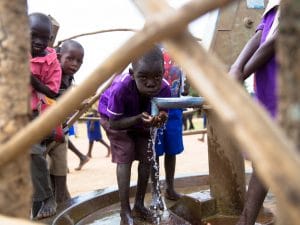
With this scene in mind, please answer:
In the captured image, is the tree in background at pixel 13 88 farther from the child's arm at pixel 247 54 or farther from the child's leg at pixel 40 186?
the child's leg at pixel 40 186

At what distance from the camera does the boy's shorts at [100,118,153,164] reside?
3.17 meters

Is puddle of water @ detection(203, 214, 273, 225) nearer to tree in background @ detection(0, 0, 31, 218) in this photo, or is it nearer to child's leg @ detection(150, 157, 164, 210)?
child's leg @ detection(150, 157, 164, 210)

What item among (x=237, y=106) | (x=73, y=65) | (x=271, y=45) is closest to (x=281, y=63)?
(x=237, y=106)

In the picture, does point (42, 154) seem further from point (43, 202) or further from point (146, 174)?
point (146, 174)

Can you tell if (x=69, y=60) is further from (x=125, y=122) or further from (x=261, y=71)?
(x=261, y=71)

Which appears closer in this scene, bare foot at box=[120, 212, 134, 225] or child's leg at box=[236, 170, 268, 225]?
child's leg at box=[236, 170, 268, 225]

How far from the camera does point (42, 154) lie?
3.06 metres

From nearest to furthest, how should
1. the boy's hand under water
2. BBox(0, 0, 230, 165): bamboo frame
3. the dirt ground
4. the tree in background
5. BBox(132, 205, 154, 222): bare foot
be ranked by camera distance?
1. BBox(0, 0, 230, 165): bamboo frame
2. the tree in background
3. the boy's hand under water
4. BBox(132, 205, 154, 222): bare foot
5. the dirt ground

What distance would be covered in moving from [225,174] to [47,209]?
126 centimetres

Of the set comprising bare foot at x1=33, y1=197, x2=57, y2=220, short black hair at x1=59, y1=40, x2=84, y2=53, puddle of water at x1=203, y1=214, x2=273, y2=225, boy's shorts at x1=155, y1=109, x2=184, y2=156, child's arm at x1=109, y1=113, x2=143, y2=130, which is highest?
short black hair at x1=59, y1=40, x2=84, y2=53

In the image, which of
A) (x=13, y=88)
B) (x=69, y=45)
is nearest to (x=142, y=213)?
(x=69, y=45)

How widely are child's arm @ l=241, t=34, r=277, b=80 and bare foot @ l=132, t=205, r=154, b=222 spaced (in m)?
1.44

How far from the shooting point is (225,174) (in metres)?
3.17

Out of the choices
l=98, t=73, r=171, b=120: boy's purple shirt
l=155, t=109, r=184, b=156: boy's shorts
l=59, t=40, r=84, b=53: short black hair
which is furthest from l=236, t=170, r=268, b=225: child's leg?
l=59, t=40, r=84, b=53: short black hair
